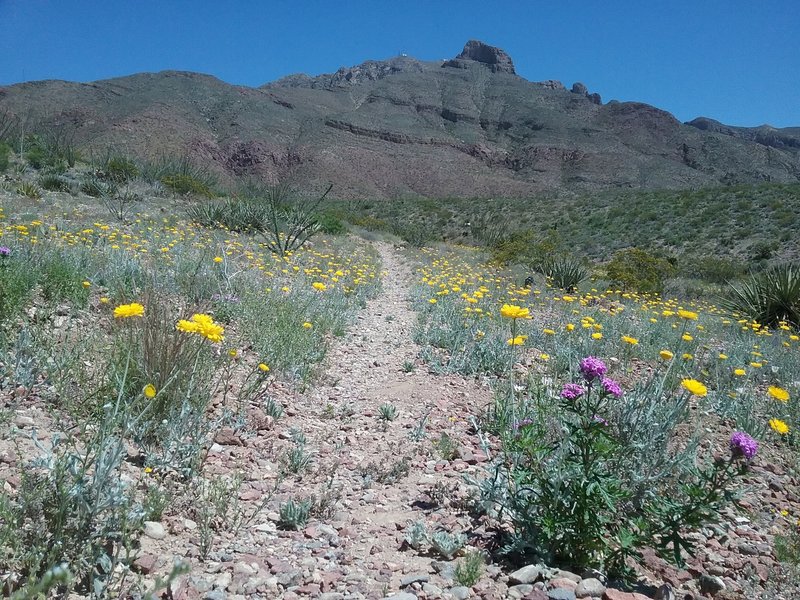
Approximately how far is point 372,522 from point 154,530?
954mm

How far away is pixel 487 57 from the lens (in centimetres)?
12494

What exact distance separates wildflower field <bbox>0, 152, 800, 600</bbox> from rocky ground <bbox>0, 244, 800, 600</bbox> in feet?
0.04

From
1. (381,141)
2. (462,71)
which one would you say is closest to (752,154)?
(381,141)

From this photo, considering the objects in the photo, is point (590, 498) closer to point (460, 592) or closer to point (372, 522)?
point (460, 592)

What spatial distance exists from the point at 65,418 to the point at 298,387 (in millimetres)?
1594

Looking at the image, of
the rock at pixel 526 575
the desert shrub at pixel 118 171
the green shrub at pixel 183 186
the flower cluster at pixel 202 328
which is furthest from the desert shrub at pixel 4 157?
the rock at pixel 526 575

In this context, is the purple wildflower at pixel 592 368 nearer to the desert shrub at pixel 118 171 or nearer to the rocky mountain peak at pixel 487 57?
the desert shrub at pixel 118 171

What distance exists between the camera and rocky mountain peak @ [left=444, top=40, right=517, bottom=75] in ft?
395

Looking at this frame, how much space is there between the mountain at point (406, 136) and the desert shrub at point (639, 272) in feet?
136

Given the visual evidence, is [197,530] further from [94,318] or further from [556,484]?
[94,318]

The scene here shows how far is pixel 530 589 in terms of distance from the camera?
1.87m

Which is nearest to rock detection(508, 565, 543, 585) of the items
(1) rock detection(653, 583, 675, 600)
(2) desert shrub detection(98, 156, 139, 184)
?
(1) rock detection(653, 583, 675, 600)

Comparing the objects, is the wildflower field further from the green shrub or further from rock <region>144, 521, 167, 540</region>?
the green shrub

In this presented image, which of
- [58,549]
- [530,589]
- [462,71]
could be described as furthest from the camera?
[462,71]
